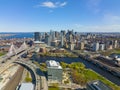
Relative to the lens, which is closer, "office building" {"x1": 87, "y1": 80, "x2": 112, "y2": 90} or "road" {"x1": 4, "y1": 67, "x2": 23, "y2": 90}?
"office building" {"x1": 87, "y1": 80, "x2": 112, "y2": 90}

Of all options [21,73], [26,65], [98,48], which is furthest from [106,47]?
[21,73]

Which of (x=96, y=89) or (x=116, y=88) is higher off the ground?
(x=96, y=89)

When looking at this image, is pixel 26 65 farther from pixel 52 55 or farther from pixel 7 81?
pixel 52 55

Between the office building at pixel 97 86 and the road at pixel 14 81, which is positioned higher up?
the office building at pixel 97 86

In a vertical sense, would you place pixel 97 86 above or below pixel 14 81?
above

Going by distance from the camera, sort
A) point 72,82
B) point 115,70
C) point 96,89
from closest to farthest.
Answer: point 96,89, point 72,82, point 115,70

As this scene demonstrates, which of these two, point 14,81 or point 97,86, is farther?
point 14,81

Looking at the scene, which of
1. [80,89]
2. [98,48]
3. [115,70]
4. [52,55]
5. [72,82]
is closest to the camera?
[80,89]

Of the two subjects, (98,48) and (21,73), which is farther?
(98,48)

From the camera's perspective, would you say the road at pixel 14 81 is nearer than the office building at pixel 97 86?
No
